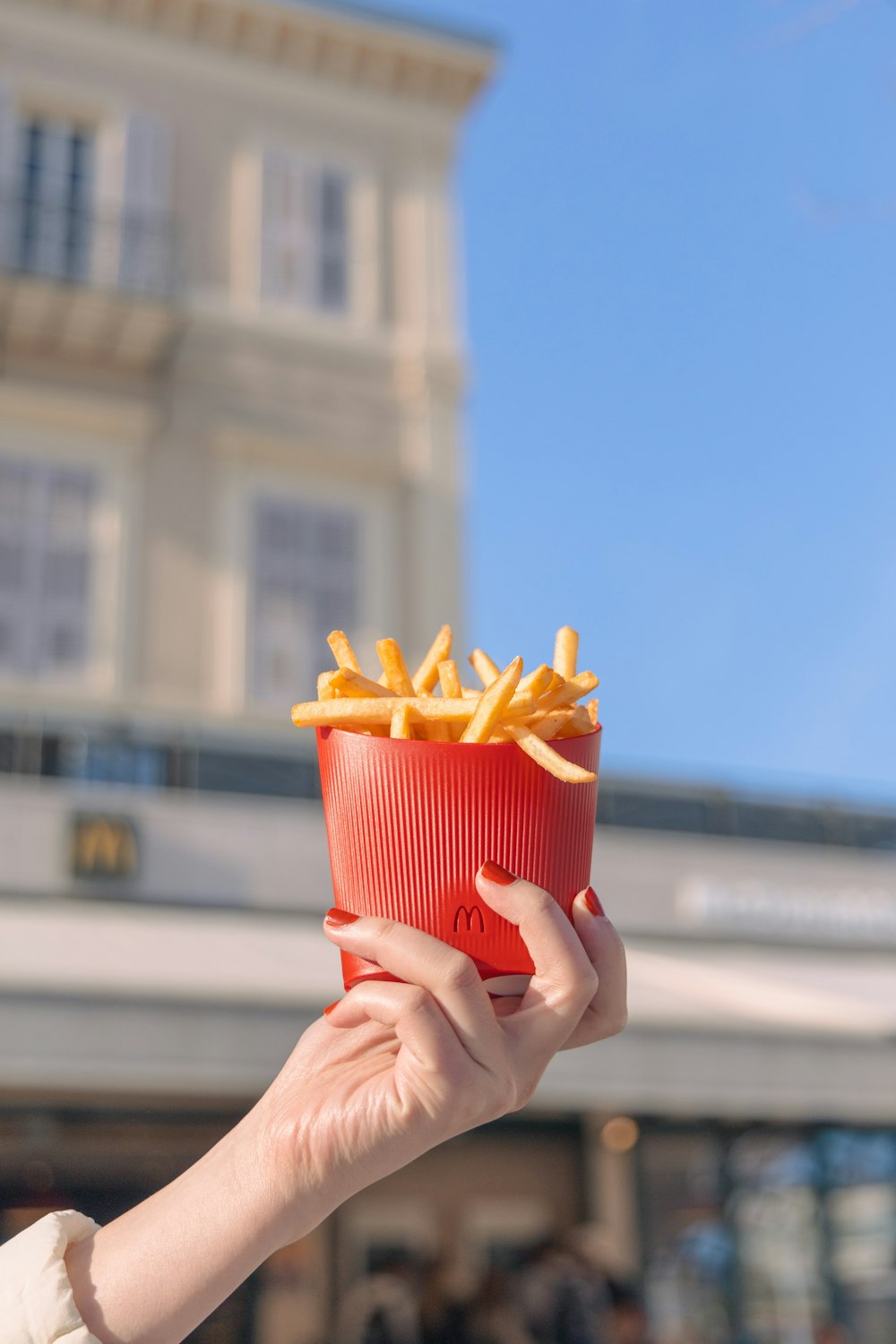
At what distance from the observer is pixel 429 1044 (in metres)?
1.20

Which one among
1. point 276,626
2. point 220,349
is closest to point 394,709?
point 276,626

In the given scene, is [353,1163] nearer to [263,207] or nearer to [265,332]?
[265,332]

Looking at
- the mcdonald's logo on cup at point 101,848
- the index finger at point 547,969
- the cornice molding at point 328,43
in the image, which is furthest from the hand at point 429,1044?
the cornice molding at point 328,43

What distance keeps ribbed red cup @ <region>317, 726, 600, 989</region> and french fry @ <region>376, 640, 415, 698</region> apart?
0.11 m

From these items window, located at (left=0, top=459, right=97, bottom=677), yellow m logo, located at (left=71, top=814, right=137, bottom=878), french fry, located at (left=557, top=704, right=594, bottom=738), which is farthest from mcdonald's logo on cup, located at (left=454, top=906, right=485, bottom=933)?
window, located at (left=0, top=459, right=97, bottom=677)

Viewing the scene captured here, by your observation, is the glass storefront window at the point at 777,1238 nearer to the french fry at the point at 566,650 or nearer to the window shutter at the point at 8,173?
the window shutter at the point at 8,173

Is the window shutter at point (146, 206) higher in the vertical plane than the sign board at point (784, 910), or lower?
higher

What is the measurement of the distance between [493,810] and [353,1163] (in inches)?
13.8

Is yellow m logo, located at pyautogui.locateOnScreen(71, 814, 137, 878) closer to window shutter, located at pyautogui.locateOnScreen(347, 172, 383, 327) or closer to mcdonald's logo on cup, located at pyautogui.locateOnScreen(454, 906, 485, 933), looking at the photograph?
window shutter, located at pyautogui.locateOnScreen(347, 172, 383, 327)

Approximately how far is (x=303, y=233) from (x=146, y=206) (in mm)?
1262

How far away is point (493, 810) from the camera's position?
4.53ft

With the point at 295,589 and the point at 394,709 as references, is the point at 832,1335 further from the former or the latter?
the point at 394,709

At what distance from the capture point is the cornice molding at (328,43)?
11.0 metres

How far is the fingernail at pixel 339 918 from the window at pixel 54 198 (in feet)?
30.4
